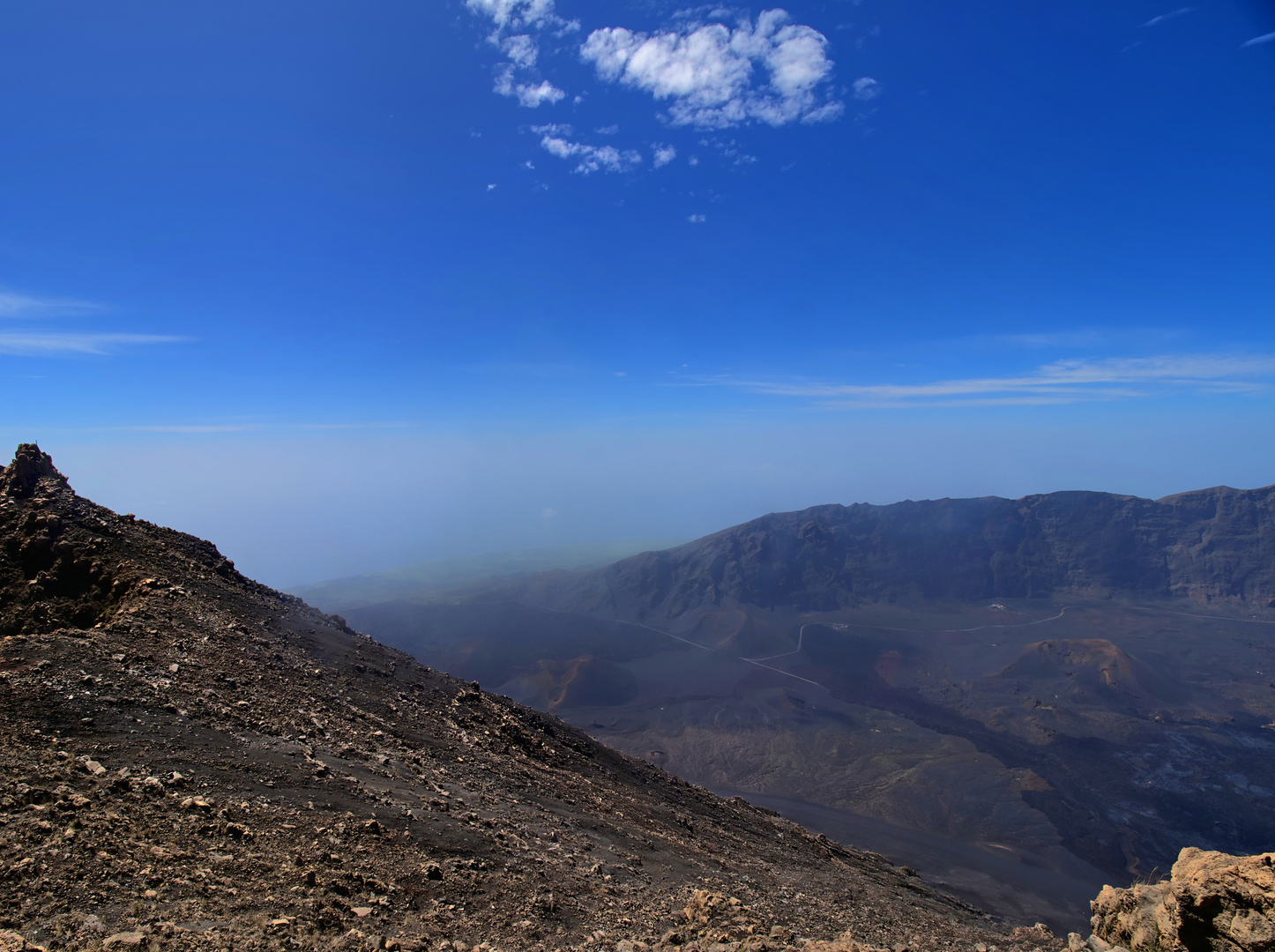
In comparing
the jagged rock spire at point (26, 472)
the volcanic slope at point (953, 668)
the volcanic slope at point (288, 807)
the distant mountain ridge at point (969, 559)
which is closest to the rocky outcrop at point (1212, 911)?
the volcanic slope at point (288, 807)

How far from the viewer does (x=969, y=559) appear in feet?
268

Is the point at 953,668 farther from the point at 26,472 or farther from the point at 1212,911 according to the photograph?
the point at 26,472

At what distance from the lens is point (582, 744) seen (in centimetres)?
1611

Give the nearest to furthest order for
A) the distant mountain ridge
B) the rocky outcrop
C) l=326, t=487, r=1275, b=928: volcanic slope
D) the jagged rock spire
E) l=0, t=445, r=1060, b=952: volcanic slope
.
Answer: l=0, t=445, r=1060, b=952: volcanic slope
the rocky outcrop
the jagged rock spire
l=326, t=487, r=1275, b=928: volcanic slope
the distant mountain ridge

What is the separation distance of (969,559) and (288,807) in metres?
92.0

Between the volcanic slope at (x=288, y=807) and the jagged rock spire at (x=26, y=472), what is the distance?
45 millimetres

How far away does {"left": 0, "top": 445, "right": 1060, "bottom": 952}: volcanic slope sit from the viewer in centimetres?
452

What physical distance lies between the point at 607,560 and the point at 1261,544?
11267 cm

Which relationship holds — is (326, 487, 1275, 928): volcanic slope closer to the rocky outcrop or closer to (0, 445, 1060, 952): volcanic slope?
(0, 445, 1060, 952): volcanic slope

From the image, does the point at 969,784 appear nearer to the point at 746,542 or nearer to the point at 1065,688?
the point at 1065,688

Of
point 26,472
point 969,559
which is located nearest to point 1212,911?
point 26,472

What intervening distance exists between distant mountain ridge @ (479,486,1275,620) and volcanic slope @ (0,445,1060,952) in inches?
2575

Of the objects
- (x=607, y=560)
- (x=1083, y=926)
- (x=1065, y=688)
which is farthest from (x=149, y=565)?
(x=607, y=560)

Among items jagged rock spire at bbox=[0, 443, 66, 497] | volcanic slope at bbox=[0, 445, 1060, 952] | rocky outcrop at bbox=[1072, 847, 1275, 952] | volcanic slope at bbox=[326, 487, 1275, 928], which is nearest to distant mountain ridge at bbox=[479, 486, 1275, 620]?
volcanic slope at bbox=[326, 487, 1275, 928]
